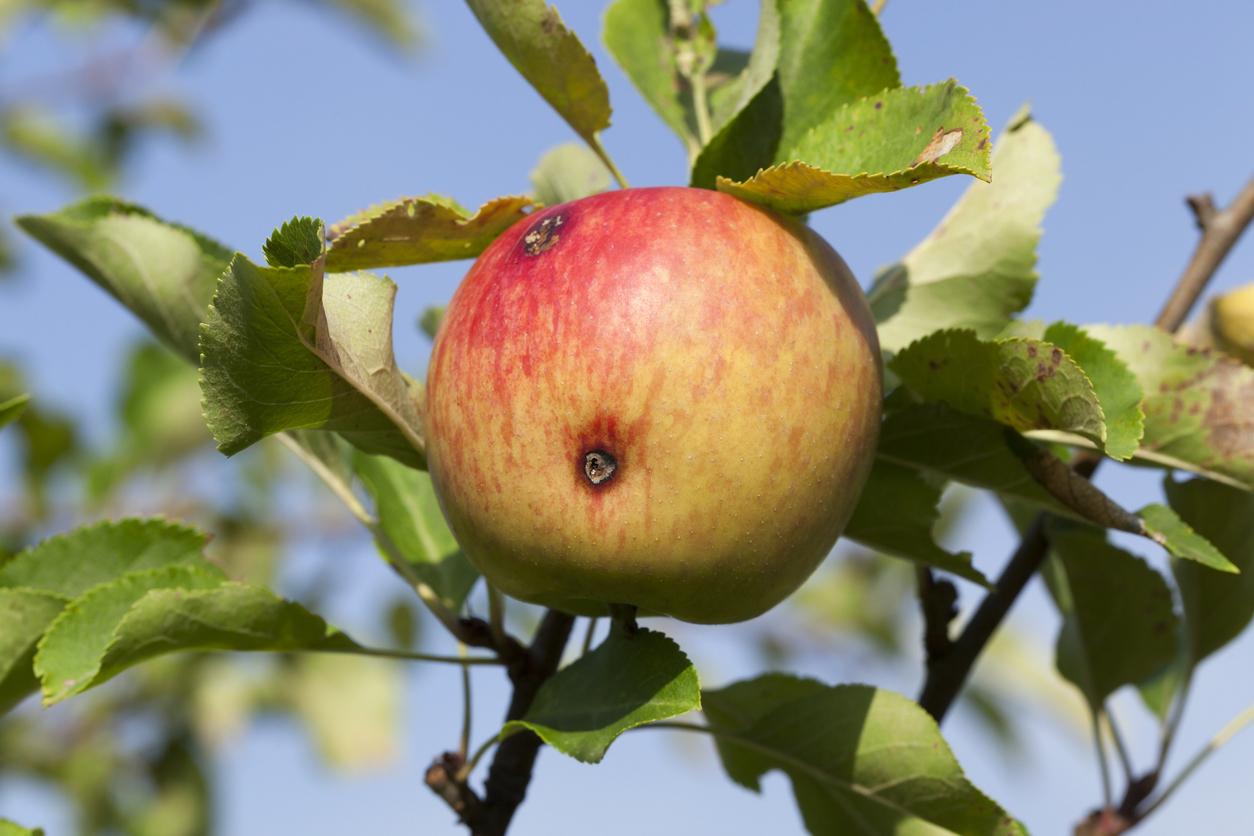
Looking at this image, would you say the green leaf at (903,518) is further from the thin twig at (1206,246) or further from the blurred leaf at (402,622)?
the blurred leaf at (402,622)

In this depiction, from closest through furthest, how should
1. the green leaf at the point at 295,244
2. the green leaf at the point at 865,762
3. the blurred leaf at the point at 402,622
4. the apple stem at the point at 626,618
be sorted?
the green leaf at the point at 295,244, the apple stem at the point at 626,618, the green leaf at the point at 865,762, the blurred leaf at the point at 402,622

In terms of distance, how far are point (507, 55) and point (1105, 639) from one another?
87 cm

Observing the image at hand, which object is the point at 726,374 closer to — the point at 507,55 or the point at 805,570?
the point at 805,570

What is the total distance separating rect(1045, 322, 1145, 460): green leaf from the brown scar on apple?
16cm

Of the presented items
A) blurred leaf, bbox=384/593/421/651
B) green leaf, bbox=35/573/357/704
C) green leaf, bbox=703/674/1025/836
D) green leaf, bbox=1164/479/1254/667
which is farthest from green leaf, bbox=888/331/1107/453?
blurred leaf, bbox=384/593/421/651

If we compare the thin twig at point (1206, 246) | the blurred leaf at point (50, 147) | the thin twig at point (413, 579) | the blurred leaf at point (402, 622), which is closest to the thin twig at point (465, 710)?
the thin twig at point (413, 579)

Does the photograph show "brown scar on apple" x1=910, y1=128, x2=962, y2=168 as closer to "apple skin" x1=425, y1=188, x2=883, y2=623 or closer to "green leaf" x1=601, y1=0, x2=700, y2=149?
"apple skin" x1=425, y1=188, x2=883, y2=623

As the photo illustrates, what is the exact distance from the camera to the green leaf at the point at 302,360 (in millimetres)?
771

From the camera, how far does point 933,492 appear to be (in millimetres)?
1018

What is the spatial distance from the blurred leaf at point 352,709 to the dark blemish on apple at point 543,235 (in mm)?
2675

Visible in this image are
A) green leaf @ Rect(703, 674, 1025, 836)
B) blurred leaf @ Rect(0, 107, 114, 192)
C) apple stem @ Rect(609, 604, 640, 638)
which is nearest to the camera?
apple stem @ Rect(609, 604, 640, 638)

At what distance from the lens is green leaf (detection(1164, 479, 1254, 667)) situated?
1.19 metres

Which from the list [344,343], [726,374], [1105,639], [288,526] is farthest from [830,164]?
[288,526]

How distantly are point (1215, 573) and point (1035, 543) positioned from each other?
22cm
